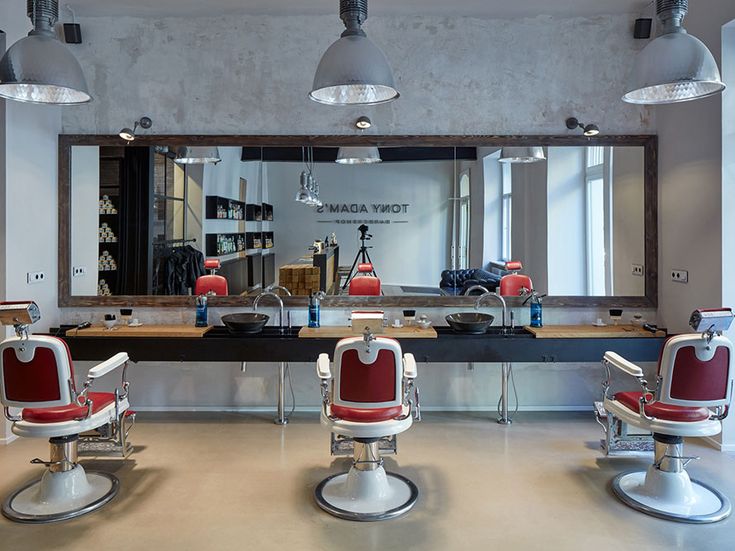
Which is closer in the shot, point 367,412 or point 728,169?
point 367,412

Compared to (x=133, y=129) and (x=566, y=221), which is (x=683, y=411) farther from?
(x=133, y=129)

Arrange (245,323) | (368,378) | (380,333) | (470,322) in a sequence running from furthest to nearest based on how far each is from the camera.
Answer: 1. (470,322)
2. (245,323)
3. (380,333)
4. (368,378)

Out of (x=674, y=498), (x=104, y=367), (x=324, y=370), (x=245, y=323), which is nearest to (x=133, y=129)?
(x=245, y=323)

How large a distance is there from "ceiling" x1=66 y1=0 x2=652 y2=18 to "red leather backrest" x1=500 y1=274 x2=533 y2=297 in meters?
1.98

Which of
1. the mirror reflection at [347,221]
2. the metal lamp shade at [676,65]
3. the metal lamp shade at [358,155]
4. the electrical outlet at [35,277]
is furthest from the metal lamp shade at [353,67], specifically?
the electrical outlet at [35,277]

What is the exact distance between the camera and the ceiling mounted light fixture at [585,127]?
4121 millimetres

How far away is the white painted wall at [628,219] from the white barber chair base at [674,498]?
1659 mm

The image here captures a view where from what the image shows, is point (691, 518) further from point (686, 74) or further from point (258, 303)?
point (258, 303)

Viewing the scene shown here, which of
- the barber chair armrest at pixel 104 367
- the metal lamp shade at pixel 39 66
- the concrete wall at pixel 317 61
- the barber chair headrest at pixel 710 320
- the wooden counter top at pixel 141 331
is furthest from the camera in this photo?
the concrete wall at pixel 317 61

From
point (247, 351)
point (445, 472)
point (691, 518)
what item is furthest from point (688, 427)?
point (247, 351)

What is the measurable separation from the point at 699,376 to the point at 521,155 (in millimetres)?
2168

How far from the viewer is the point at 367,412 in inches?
110

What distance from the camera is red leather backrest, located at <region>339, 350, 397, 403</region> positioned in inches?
106

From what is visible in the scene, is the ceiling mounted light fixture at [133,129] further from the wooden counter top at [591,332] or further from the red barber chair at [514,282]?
the wooden counter top at [591,332]
